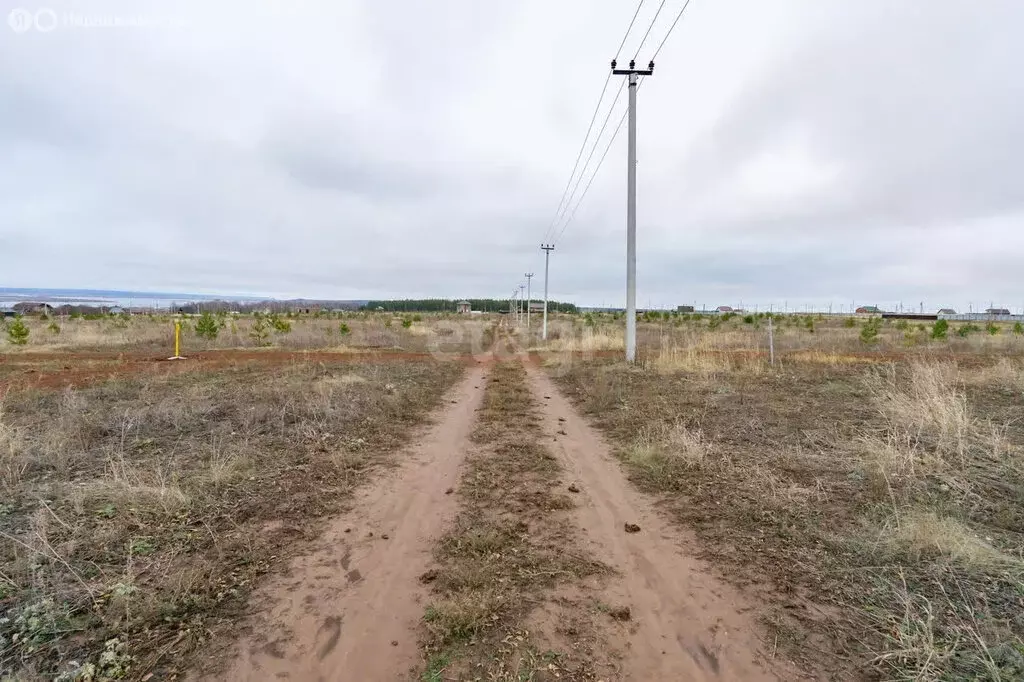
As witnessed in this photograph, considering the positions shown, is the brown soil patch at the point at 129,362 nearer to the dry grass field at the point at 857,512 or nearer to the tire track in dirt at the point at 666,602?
the dry grass field at the point at 857,512

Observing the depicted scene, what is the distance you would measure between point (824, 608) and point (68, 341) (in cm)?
3581

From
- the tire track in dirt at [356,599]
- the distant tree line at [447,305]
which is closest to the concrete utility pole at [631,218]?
the tire track in dirt at [356,599]

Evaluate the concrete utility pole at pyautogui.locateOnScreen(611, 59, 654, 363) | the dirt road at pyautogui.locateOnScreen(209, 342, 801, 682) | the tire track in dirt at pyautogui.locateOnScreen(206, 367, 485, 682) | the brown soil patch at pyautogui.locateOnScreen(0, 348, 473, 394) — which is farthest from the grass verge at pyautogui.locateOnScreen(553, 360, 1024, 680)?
the brown soil patch at pyautogui.locateOnScreen(0, 348, 473, 394)

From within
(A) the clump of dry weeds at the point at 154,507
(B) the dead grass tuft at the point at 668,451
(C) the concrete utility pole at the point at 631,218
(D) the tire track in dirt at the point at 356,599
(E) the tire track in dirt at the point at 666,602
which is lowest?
(D) the tire track in dirt at the point at 356,599

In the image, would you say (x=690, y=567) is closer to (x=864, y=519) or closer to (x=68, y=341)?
(x=864, y=519)

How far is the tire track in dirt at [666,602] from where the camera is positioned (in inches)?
104

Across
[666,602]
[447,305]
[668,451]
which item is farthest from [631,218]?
[447,305]

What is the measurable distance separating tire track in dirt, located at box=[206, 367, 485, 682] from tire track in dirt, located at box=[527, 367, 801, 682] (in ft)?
4.59

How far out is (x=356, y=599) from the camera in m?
3.26

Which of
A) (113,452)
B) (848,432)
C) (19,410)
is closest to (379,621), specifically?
(113,452)

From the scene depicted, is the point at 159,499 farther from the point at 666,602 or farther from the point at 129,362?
the point at 129,362

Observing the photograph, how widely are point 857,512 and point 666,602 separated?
2.61 metres

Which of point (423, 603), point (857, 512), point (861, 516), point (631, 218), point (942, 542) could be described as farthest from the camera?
point (631, 218)

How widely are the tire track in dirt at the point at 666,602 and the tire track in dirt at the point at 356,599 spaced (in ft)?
4.59
